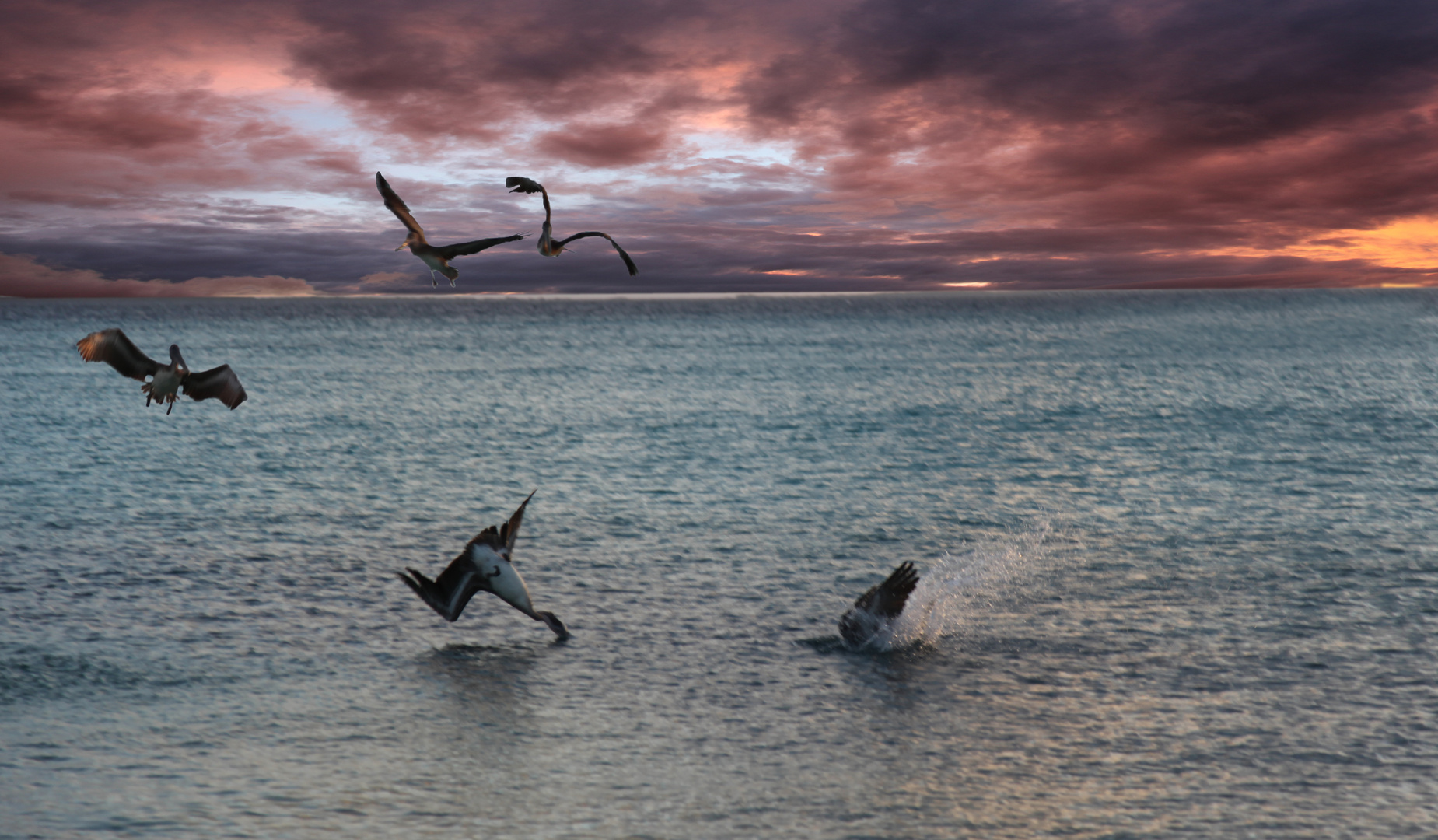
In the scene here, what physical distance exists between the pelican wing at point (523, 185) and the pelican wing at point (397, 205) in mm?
1306

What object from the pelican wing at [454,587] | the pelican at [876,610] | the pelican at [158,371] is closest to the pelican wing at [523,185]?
the pelican at [158,371]

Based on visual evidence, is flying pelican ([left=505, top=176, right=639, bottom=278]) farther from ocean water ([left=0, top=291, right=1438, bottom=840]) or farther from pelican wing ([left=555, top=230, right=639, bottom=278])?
ocean water ([left=0, top=291, right=1438, bottom=840])

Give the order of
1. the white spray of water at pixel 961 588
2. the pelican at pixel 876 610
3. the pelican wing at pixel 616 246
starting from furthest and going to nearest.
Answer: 1. the white spray of water at pixel 961 588
2. the pelican at pixel 876 610
3. the pelican wing at pixel 616 246

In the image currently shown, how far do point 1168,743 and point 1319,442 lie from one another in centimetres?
3175

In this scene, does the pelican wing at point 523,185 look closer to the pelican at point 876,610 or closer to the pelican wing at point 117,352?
the pelican wing at point 117,352

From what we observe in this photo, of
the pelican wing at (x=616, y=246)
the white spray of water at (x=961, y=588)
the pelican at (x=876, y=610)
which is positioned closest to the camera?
the pelican wing at (x=616, y=246)

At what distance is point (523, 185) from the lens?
33.6 feet

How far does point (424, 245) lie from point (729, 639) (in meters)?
8.65

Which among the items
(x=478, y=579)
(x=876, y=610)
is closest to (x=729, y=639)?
(x=876, y=610)

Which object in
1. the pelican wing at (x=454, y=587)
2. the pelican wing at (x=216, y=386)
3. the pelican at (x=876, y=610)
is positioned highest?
the pelican wing at (x=216, y=386)

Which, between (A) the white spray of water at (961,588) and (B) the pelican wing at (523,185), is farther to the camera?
(A) the white spray of water at (961,588)

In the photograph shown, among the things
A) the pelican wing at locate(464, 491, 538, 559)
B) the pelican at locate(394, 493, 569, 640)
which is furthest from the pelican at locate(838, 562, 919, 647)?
the pelican wing at locate(464, 491, 538, 559)

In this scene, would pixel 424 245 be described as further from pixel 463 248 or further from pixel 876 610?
pixel 876 610

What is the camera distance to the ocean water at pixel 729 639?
11461mm
